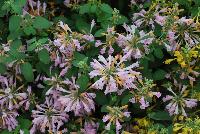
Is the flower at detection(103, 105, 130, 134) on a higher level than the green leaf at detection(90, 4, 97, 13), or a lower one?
lower

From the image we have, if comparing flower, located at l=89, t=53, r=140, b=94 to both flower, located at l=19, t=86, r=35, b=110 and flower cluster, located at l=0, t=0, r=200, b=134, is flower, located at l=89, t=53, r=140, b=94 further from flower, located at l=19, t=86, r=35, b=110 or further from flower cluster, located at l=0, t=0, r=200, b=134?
flower, located at l=19, t=86, r=35, b=110

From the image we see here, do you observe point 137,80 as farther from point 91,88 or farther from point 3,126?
point 3,126

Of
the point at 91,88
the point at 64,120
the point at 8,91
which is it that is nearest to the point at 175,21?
the point at 91,88

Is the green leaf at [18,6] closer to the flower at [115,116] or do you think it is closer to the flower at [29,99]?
the flower at [29,99]

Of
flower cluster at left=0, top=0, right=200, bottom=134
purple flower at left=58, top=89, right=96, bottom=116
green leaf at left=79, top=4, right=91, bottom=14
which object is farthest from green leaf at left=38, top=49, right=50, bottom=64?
green leaf at left=79, top=4, right=91, bottom=14

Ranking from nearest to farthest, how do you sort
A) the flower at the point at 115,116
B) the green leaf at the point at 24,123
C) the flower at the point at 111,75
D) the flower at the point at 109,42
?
the flower at the point at 111,75 < the flower at the point at 115,116 < the flower at the point at 109,42 < the green leaf at the point at 24,123

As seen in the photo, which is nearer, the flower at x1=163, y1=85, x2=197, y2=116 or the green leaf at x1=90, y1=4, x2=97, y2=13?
the flower at x1=163, y1=85, x2=197, y2=116

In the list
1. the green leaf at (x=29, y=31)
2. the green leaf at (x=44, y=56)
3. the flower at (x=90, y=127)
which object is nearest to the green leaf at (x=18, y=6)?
the green leaf at (x=29, y=31)
